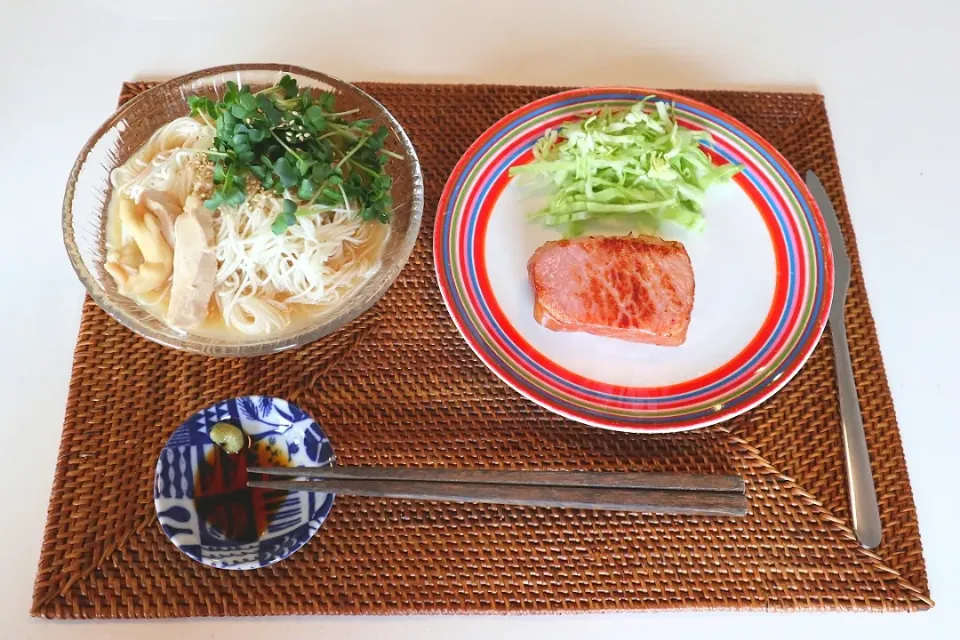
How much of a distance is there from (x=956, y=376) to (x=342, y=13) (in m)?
2.26

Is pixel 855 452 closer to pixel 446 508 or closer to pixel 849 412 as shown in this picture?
pixel 849 412

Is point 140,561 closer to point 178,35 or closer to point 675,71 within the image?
point 178,35

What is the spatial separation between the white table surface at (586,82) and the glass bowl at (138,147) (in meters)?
0.39

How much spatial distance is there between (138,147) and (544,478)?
1.35 metres

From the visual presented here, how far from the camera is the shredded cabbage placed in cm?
183

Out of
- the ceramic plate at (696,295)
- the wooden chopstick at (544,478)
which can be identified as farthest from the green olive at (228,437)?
the ceramic plate at (696,295)

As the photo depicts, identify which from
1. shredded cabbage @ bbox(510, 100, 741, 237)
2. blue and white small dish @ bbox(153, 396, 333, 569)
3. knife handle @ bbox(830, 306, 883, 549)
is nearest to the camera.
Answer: blue and white small dish @ bbox(153, 396, 333, 569)

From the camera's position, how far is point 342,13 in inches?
90.0

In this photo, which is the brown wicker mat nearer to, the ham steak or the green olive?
the green olive

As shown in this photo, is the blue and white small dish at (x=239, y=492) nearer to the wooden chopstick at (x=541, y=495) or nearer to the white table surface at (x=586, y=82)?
the wooden chopstick at (x=541, y=495)

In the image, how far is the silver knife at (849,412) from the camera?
61.8 inches

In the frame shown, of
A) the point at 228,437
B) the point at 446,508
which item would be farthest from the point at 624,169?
the point at 228,437

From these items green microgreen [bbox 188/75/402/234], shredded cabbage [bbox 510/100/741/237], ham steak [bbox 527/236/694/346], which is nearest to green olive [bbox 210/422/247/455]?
green microgreen [bbox 188/75/402/234]

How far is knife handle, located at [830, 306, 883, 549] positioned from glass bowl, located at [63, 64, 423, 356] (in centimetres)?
117
